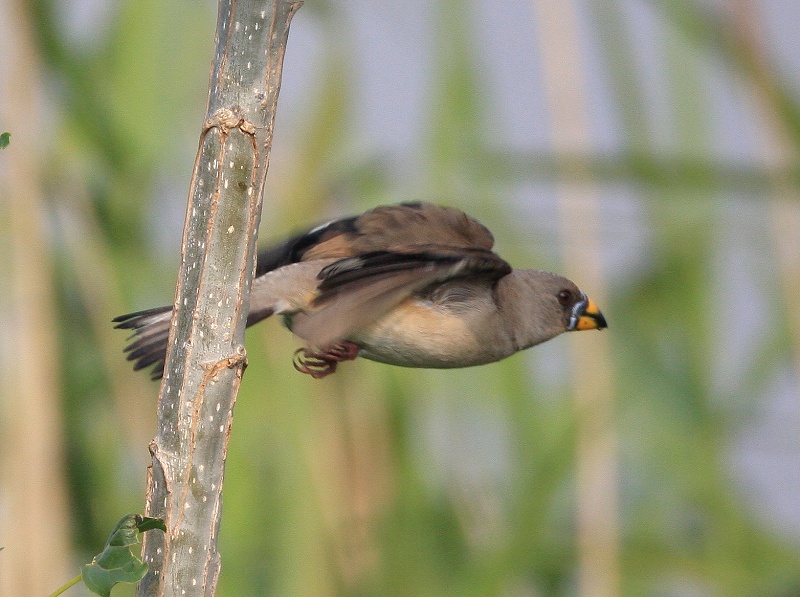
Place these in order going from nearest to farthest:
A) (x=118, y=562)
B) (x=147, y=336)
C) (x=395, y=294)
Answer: (x=118, y=562), (x=395, y=294), (x=147, y=336)

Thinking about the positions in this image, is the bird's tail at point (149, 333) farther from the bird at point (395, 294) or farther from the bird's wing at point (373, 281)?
the bird's wing at point (373, 281)

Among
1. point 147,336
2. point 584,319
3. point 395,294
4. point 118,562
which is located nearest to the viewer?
point 118,562

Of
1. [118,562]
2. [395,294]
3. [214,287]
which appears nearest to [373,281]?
[395,294]

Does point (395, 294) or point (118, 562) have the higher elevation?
point (395, 294)

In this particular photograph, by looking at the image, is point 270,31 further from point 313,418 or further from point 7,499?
point 7,499

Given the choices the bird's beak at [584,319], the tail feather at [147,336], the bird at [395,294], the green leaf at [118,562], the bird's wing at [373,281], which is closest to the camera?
the green leaf at [118,562]

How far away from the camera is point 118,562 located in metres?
0.99

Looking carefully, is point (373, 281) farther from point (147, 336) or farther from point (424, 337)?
point (147, 336)

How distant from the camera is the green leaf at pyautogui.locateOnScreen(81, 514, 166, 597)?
3.20 feet

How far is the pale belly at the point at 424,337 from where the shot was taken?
6.86 ft

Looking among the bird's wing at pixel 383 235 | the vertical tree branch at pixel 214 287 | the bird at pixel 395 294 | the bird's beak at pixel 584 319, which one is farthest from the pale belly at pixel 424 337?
the vertical tree branch at pixel 214 287

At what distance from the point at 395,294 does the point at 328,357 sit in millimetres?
332

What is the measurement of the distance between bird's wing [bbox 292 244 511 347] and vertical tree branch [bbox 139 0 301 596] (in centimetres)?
58

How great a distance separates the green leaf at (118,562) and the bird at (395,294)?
2.60 feet
